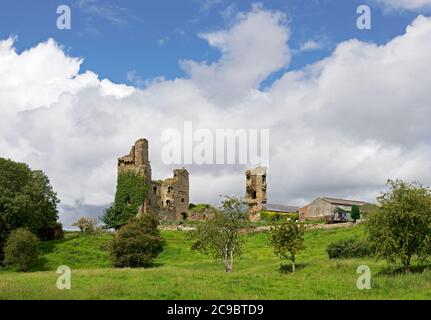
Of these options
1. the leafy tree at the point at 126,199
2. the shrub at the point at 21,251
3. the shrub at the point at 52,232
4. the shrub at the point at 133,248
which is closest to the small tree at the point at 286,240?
the shrub at the point at 133,248

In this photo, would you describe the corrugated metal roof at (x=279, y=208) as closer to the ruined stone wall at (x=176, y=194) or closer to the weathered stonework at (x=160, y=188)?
the ruined stone wall at (x=176, y=194)

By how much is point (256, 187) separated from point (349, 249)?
229 feet

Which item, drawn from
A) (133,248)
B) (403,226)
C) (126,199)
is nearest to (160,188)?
(126,199)

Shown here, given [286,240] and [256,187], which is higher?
[256,187]

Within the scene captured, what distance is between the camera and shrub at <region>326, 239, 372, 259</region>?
49500 millimetres

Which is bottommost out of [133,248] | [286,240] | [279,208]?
[133,248]

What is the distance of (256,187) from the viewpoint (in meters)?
119

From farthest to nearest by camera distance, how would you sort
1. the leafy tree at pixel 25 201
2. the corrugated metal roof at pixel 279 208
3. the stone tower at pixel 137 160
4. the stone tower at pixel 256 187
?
1. the corrugated metal roof at pixel 279 208
2. the stone tower at pixel 256 187
3. the stone tower at pixel 137 160
4. the leafy tree at pixel 25 201

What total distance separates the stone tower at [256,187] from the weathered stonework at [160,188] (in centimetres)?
1358

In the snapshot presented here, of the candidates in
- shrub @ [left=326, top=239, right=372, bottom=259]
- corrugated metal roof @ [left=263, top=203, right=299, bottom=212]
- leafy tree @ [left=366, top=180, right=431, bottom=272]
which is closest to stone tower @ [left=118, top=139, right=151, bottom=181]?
corrugated metal roof @ [left=263, top=203, right=299, bottom=212]

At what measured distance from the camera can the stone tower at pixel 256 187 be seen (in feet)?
388

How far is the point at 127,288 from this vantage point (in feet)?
91.2

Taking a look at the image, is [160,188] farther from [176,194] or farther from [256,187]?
[256,187]
